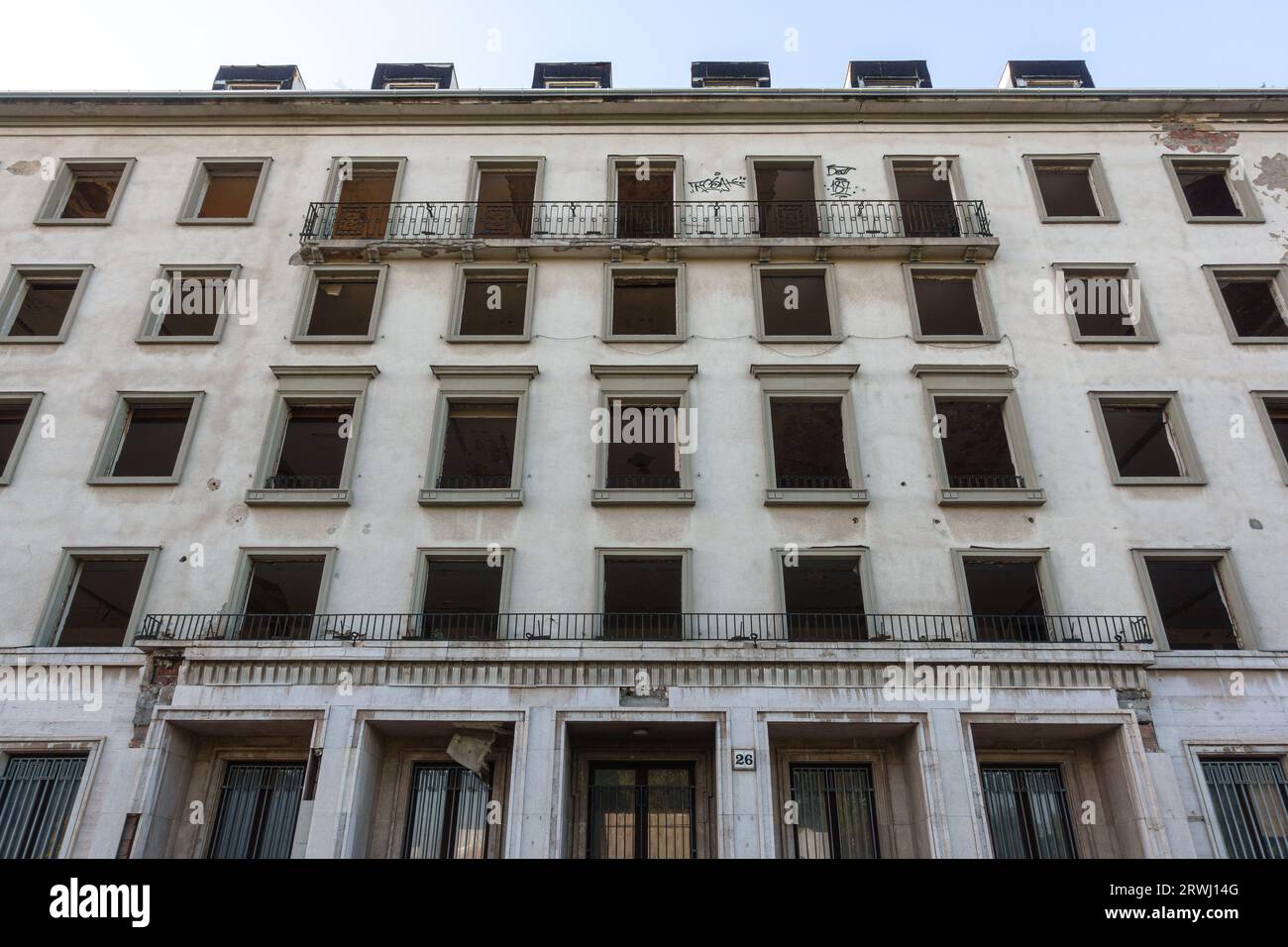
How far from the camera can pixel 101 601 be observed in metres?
18.1

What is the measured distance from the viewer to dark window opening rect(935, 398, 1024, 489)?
19000 millimetres

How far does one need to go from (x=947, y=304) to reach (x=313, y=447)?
15.4 metres

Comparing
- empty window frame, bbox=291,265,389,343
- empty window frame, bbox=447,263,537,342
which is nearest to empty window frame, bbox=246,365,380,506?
empty window frame, bbox=291,265,389,343

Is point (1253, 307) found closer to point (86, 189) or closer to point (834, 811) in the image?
Result: point (834, 811)

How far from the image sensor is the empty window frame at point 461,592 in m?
17.6

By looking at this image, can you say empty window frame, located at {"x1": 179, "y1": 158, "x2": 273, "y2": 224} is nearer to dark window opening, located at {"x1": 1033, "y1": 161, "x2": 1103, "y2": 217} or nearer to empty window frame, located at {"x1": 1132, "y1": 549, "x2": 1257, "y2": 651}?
dark window opening, located at {"x1": 1033, "y1": 161, "x2": 1103, "y2": 217}

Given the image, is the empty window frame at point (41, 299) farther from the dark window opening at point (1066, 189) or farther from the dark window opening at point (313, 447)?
the dark window opening at point (1066, 189)

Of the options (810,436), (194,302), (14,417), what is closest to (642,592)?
(810,436)

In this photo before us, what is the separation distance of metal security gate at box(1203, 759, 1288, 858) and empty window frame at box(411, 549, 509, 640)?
524 inches

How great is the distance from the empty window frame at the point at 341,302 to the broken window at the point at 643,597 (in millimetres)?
8409

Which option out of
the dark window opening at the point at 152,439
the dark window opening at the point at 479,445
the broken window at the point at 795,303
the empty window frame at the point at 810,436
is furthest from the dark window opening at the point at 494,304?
the dark window opening at the point at 152,439
